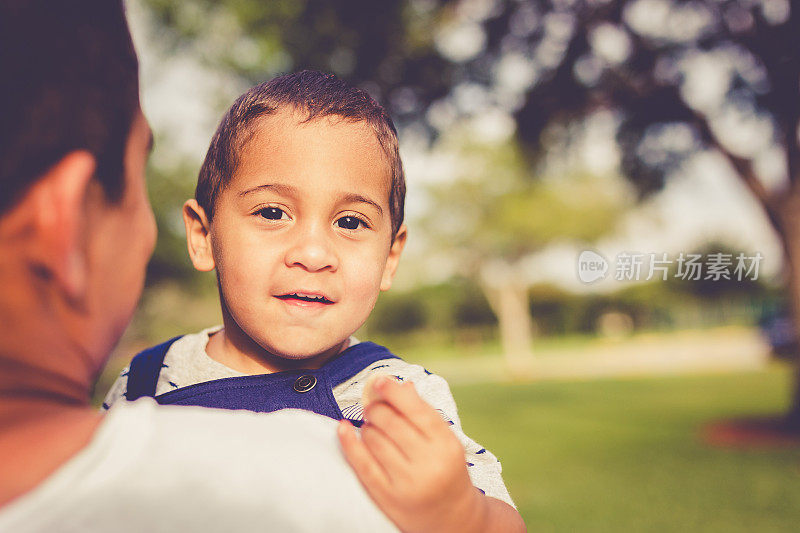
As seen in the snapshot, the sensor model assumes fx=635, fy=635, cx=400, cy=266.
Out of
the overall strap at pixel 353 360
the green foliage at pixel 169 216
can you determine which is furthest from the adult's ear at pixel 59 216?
the green foliage at pixel 169 216

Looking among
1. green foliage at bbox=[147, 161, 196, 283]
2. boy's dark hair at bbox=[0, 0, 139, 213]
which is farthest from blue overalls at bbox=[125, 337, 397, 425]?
green foliage at bbox=[147, 161, 196, 283]

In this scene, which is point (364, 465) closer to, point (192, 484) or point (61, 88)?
point (192, 484)

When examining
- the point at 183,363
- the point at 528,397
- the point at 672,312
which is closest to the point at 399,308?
the point at 672,312

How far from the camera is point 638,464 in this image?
986cm

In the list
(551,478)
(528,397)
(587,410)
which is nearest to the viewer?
(551,478)

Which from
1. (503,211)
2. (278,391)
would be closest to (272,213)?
(278,391)

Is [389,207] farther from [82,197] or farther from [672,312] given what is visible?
[672,312]

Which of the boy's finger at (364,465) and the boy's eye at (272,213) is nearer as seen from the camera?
the boy's finger at (364,465)

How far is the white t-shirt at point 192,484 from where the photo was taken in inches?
31.0

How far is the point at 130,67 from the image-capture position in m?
1.02

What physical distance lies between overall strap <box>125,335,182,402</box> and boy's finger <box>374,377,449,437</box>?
1007 mm

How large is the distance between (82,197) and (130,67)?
255 mm

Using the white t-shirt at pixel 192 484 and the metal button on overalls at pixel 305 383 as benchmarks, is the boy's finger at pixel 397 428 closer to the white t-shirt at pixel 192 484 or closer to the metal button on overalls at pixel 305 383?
the white t-shirt at pixel 192 484

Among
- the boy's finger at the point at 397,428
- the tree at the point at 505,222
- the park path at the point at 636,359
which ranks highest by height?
the tree at the point at 505,222
